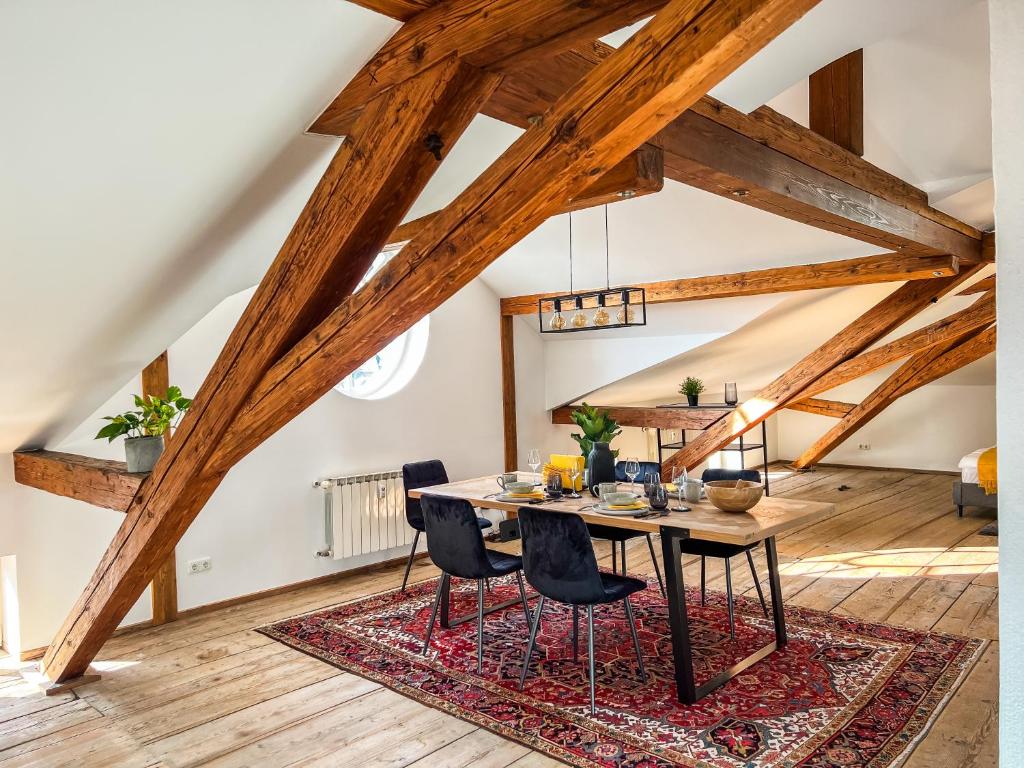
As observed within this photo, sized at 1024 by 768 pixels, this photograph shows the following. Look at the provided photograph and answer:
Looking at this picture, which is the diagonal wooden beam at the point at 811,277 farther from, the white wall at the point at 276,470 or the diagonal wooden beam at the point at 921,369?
the diagonal wooden beam at the point at 921,369

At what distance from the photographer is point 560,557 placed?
10.2 ft

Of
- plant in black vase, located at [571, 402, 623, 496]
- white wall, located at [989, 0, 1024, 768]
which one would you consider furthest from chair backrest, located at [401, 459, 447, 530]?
white wall, located at [989, 0, 1024, 768]

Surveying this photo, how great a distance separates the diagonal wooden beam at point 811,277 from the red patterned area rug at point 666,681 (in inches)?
82.7

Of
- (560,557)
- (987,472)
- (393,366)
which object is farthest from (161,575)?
(987,472)

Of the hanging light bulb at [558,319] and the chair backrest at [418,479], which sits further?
the chair backrest at [418,479]

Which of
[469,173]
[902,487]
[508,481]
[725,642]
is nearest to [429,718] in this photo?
[508,481]

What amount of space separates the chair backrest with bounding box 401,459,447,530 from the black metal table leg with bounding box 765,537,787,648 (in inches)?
83.9

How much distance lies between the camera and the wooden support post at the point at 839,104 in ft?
11.6

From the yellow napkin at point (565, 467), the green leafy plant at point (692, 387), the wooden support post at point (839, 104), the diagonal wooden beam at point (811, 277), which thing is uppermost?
the wooden support post at point (839, 104)

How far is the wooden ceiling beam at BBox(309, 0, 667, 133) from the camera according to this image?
1557mm

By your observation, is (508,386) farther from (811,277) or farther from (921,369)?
(921,369)

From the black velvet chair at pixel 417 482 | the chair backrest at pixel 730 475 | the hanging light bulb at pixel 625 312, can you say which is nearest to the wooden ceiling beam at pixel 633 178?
the hanging light bulb at pixel 625 312

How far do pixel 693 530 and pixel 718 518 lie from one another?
246mm

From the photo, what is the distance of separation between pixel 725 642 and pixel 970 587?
190cm
